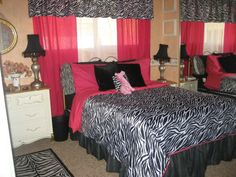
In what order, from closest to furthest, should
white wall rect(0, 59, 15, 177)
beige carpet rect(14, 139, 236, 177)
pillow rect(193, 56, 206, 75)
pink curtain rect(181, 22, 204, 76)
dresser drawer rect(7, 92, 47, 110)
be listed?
white wall rect(0, 59, 15, 177) < beige carpet rect(14, 139, 236, 177) < dresser drawer rect(7, 92, 47, 110) < pink curtain rect(181, 22, 204, 76) < pillow rect(193, 56, 206, 75)

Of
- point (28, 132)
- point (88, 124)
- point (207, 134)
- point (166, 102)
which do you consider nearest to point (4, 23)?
point (28, 132)

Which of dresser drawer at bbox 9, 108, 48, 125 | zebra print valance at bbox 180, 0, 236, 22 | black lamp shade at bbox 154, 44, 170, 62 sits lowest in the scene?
dresser drawer at bbox 9, 108, 48, 125

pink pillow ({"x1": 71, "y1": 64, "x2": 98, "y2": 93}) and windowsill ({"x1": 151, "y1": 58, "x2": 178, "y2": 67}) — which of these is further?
windowsill ({"x1": 151, "y1": 58, "x2": 178, "y2": 67})

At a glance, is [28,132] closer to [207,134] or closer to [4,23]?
[4,23]

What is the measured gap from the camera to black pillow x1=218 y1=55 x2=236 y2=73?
3732mm

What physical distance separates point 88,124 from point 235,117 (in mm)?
1676

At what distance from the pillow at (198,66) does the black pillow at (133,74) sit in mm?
1104

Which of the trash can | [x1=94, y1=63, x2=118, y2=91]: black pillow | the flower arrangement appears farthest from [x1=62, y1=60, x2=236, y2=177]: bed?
the flower arrangement

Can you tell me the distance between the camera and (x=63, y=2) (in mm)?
3312

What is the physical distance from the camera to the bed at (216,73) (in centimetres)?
371

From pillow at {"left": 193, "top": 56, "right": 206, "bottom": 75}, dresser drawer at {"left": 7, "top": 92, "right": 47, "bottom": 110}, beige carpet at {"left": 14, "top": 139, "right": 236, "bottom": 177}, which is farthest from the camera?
pillow at {"left": 193, "top": 56, "right": 206, "bottom": 75}

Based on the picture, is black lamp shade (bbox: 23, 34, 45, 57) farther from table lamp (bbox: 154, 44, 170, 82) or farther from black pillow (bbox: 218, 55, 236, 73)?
black pillow (bbox: 218, 55, 236, 73)

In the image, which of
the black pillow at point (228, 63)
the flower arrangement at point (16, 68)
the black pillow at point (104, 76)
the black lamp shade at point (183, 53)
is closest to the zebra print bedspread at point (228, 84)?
the black pillow at point (228, 63)

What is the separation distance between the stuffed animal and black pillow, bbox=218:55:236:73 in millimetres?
1740
